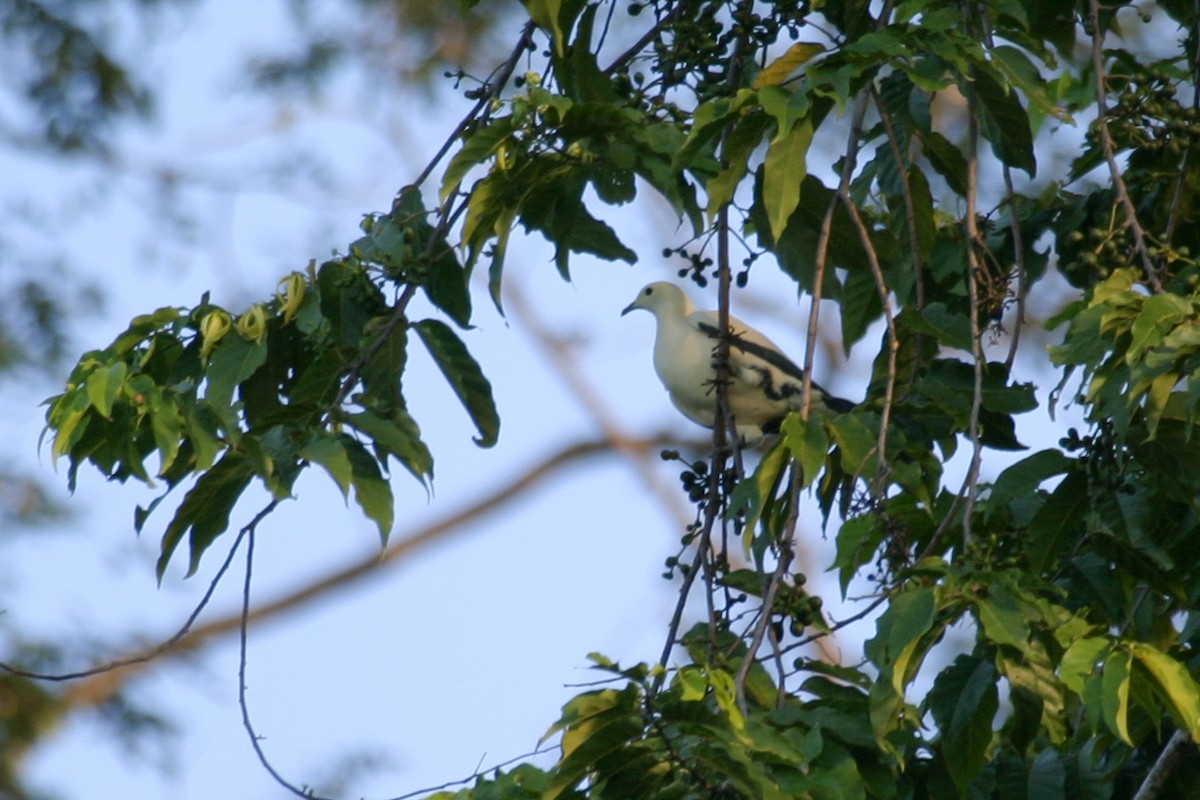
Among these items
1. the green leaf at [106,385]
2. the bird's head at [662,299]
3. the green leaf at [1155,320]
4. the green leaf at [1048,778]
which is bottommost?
the green leaf at [1048,778]

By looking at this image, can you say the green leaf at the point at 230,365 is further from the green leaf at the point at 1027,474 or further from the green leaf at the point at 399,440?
the green leaf at the point at 1027,474

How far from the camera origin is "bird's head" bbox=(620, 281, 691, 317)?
5.34 m

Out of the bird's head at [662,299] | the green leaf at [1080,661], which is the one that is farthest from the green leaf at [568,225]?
the bird's head at [662,299]

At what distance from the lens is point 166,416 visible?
2.61m

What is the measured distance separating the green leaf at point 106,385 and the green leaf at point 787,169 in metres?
1.09

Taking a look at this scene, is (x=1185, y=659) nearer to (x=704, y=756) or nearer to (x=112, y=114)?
(x=704, y=756)

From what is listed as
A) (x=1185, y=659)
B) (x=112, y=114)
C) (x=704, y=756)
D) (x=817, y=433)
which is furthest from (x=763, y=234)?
(x=112, y=114)

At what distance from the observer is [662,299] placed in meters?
5.45

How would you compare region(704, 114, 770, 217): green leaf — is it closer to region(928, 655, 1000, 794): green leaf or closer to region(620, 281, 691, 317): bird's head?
region(928, 655, 1000, 794): green leaf

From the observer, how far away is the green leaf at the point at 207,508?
2672 mm

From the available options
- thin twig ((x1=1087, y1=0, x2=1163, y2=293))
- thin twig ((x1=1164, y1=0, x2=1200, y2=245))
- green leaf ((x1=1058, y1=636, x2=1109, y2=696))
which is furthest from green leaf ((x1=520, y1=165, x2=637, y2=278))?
green leaf ((x1=1058, y1=636, x2=1109, y2=696))

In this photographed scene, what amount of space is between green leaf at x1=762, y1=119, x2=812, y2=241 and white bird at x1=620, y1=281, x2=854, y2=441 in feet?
5.35

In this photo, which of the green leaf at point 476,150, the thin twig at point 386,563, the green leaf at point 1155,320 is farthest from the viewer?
the thin twig at point 386,563

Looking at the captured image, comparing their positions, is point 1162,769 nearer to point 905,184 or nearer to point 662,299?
point 905,184
